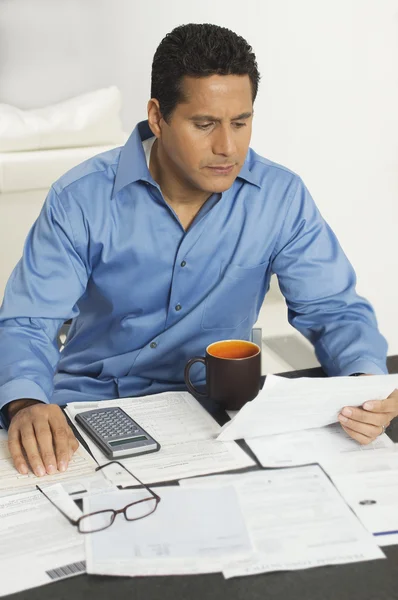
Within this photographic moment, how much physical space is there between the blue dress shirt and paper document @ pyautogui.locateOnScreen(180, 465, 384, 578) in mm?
446

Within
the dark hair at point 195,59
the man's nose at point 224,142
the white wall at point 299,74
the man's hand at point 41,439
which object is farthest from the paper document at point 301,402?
the white wall at point 299,74

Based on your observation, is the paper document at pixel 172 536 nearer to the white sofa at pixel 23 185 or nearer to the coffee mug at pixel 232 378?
the coffee mug at pixel 232 378

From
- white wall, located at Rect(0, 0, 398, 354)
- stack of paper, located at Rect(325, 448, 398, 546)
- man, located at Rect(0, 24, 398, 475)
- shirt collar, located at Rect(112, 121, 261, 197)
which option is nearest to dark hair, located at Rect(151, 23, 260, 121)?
man, located at Rect(0, 24, 398, 475)

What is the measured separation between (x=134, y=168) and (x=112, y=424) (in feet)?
1.89

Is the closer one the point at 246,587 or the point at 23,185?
the point at 246,587

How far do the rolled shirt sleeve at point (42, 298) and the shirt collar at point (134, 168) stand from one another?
0.40 feet

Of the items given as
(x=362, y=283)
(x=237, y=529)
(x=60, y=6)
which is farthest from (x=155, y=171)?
(x=60, y=6)

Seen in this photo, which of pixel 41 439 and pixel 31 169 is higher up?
pixel 41 439

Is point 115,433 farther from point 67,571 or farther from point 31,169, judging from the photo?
point 31,169

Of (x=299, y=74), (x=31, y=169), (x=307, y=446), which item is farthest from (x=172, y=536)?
(x=299, y=74)

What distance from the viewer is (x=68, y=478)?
1212mm

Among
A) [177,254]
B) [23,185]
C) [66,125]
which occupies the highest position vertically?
[177,254]

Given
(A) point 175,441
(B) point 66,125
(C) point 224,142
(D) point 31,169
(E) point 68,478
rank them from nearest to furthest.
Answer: (E) point 68,478 < (A) point 175,441 < (C) point 224,142 < (D) point 31,169 < (B) point 66,125

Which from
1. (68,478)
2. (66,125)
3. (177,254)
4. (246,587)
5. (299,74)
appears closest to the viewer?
(246,587)
